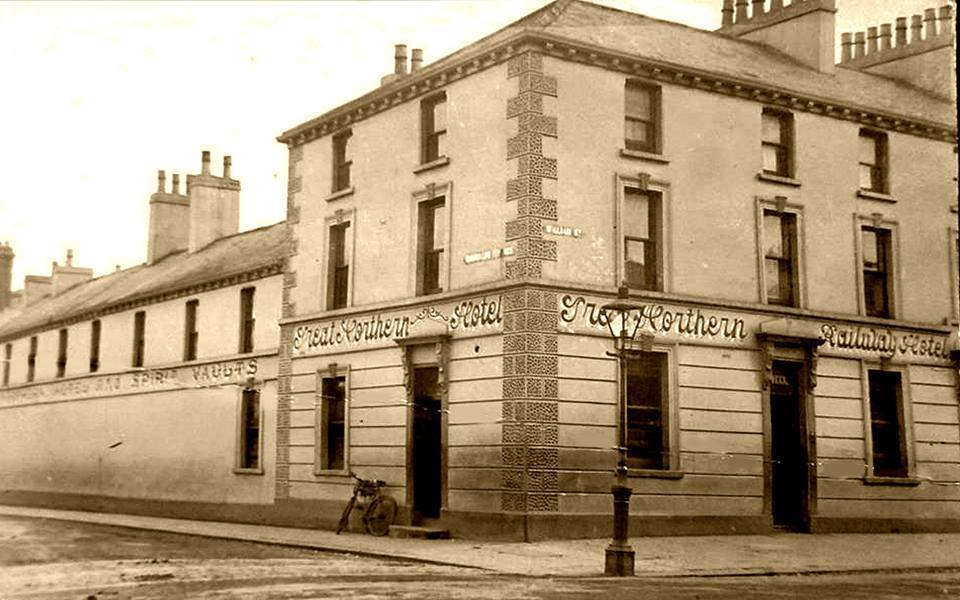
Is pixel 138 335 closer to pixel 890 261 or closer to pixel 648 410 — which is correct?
pixel 648 410

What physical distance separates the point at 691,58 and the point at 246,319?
44.1 ft

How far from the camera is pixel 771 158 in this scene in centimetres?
2405

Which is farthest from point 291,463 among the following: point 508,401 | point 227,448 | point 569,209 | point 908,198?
point 908,198

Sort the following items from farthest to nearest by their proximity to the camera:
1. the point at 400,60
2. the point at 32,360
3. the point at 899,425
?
the point at 32,360, the point at 400,60, the point at 899,425

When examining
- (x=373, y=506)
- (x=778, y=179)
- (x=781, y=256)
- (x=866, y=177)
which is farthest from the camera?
(x=866, y=177)

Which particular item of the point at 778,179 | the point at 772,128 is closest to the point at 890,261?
the point at 778,179

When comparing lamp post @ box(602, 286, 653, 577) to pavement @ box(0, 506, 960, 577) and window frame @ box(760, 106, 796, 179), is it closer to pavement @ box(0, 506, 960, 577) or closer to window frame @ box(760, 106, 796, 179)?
pavement @ box(0, 506, 960, 577)

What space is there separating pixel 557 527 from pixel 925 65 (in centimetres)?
1615

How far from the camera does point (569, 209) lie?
837 inches

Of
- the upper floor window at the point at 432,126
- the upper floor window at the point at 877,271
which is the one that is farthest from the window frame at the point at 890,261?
the upper floor window at the point at 432,126

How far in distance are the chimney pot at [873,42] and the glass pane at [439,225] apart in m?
13.5

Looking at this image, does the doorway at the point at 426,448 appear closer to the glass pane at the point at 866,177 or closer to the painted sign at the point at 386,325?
the painted sign at the point at 386,325

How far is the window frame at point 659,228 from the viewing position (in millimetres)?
21703

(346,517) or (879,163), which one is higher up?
(879,163)
